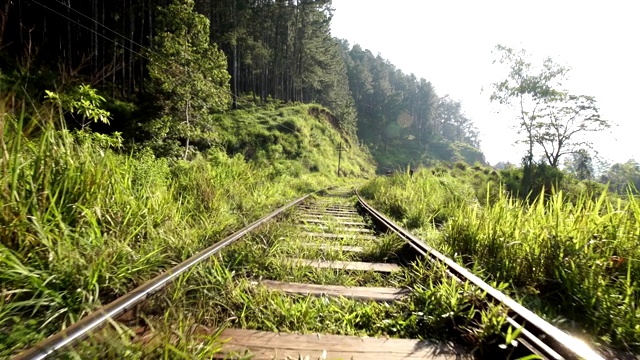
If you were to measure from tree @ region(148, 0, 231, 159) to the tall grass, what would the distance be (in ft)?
28.7

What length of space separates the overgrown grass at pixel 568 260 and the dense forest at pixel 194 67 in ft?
12.9

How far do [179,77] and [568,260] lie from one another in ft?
42.6

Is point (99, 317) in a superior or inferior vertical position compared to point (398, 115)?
inferior

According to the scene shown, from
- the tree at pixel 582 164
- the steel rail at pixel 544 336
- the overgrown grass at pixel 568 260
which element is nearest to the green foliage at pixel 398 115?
the tree at pixel 582 164

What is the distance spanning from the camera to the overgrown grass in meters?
1.73

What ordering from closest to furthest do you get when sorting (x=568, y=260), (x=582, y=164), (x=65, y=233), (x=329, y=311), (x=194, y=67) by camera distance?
(x=329, y=311) → (x=65, y=233) → (x=568, y=260) → (x=194, y=67) → (x=582, y=164)

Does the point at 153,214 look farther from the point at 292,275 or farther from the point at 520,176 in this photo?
the point at 520,176

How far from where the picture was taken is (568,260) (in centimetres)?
218

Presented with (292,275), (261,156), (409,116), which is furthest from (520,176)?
(409,116)

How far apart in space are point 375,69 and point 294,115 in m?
64.9

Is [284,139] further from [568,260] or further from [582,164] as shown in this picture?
[582,164]

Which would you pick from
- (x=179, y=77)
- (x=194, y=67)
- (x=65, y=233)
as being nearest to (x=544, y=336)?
(x=65, y=233)

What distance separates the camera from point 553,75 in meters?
28.9

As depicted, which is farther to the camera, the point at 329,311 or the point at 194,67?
the point at 194,67
